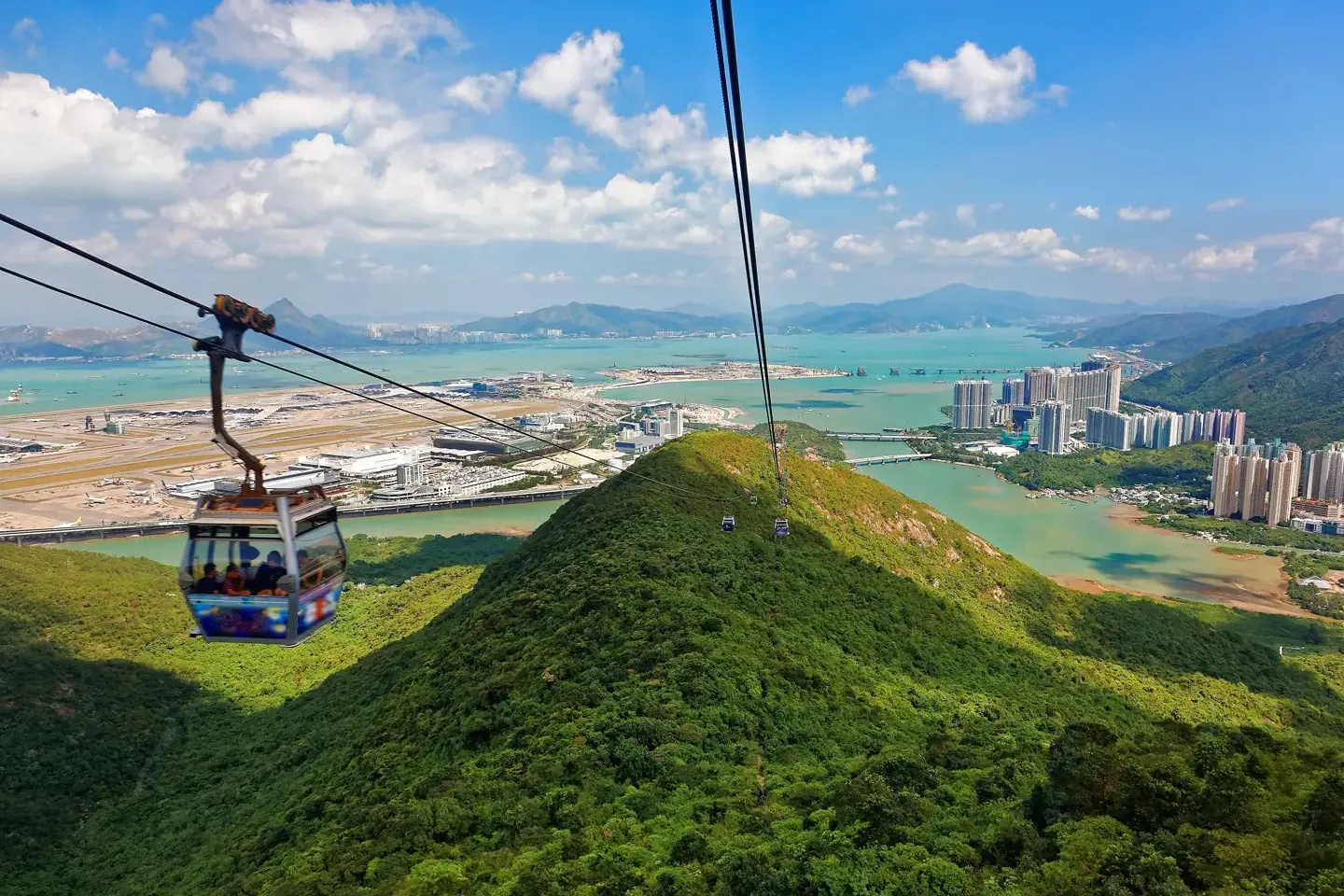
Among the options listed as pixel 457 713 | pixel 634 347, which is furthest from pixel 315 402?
pixel 634 347

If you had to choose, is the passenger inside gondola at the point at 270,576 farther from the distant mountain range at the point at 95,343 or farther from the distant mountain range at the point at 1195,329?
the distant mountain range at the point at 95,343

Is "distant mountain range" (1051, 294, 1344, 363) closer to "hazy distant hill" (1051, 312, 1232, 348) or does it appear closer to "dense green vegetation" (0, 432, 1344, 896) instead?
"hazy distant hill" (1051, 312, 1232, 348)

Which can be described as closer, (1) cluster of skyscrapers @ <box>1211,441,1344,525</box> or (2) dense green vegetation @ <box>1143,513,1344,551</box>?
(2) dense green vegetation @ <box>1143,513,1344,551</box>

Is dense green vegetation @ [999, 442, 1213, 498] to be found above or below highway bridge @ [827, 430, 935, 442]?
below

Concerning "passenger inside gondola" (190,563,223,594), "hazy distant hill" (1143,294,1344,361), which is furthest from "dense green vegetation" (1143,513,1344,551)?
"hazy distant hill" (1143,294,1344,361)

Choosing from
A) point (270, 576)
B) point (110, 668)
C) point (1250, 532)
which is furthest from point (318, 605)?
point (1250, 532)

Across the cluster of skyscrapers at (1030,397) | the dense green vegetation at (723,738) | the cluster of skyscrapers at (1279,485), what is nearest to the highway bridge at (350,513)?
the dense green vegetation at (723,738)
